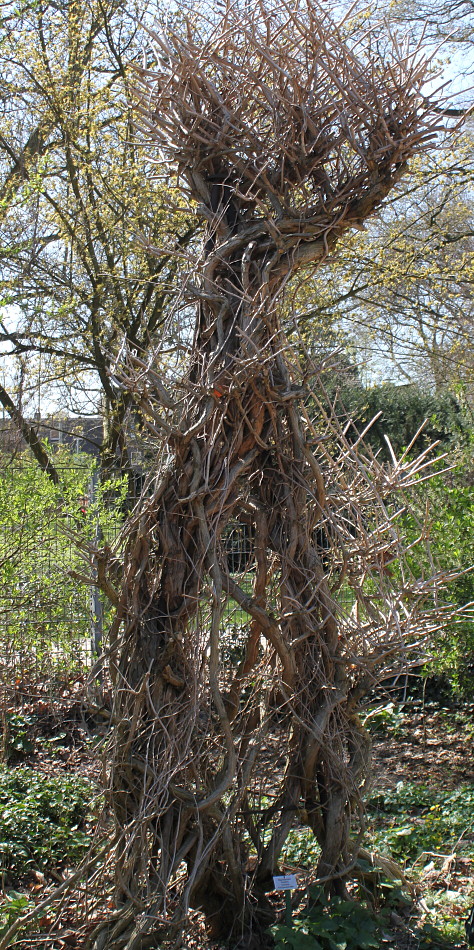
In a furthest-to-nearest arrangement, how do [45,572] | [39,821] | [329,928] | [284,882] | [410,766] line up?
[45,572] < [410,766] < [39,821] < [284,882] < [329,928]

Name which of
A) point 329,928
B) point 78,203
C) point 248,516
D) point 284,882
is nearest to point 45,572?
point 248,516

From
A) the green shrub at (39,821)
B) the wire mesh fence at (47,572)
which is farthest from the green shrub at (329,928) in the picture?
the wire mesh fence at (47,572)

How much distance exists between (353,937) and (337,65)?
3.09 metres

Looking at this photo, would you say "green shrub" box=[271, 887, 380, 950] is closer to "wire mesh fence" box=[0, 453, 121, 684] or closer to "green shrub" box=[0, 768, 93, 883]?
"green shrub" box=[0, 768, 93, 883]

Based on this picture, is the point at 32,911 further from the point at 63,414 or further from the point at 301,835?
the point at 63,414

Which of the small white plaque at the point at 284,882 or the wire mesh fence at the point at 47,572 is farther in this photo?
the wire mesh fence at the point at 47,572

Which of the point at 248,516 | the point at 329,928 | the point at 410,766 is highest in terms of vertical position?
the point at 248,516

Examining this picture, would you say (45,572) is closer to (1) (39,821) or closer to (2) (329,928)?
(1) (39,821)

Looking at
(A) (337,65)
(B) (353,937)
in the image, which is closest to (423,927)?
(B) (353,937)

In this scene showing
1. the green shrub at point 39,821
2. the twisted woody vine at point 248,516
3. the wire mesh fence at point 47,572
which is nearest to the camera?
the twisted woody vine at point 248,516

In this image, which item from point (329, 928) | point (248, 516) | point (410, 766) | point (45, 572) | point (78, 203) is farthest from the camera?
point (78, 203)

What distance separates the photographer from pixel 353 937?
105 inches

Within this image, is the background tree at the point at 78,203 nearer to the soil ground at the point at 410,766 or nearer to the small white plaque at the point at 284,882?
the soil ground at the point at 410,766

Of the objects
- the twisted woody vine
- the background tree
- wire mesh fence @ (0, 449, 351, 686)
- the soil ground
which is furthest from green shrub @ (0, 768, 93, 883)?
the background tree
